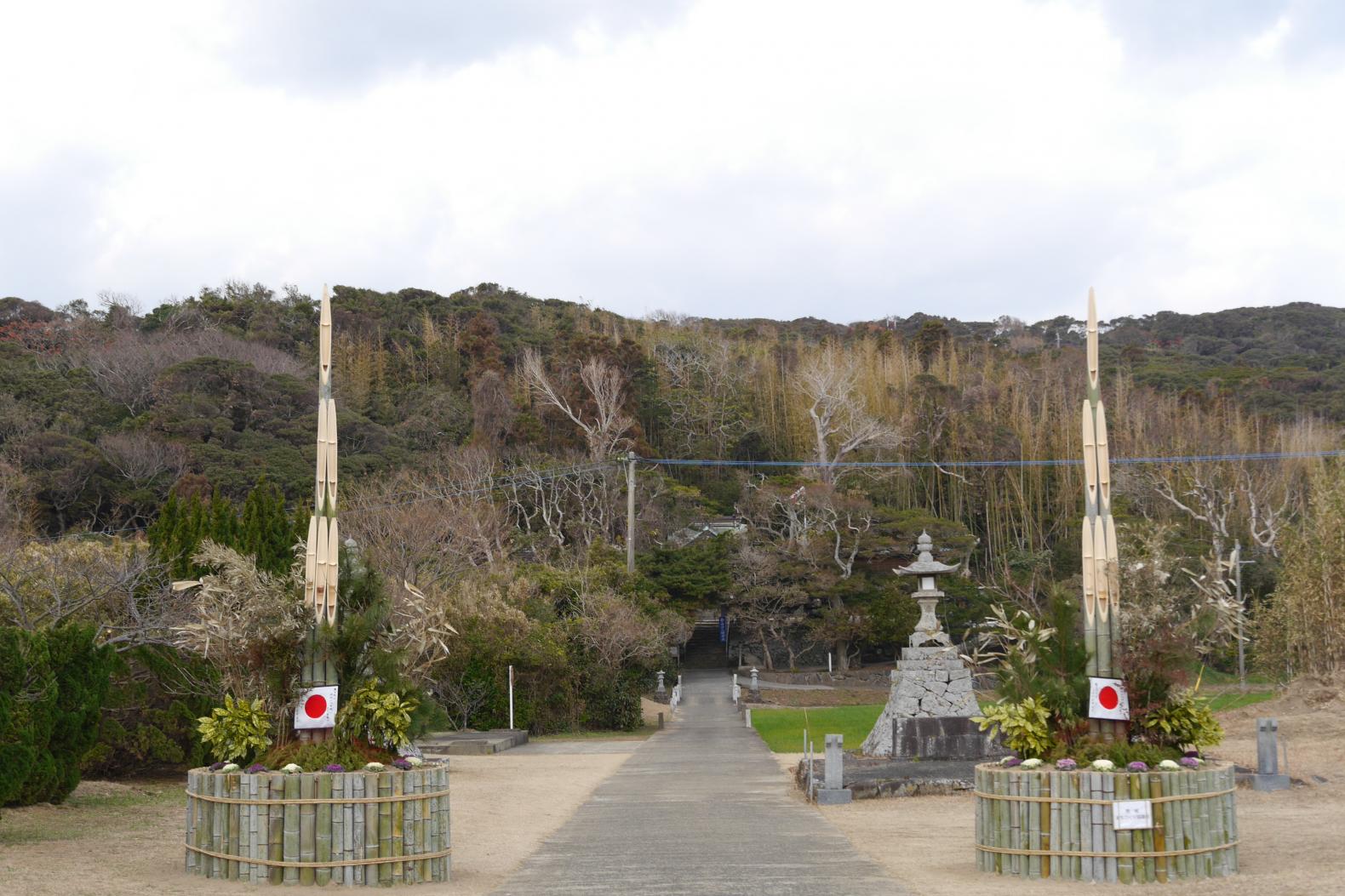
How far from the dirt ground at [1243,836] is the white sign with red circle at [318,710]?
4.22 metres

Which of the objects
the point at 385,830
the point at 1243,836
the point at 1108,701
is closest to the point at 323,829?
the point at 385,830

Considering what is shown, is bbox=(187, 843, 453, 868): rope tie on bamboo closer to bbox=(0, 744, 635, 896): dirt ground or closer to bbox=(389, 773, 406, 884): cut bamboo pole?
bbox=(389, 773, 406, 884): cut bamboo pole

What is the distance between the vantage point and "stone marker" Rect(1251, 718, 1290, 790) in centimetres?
1357

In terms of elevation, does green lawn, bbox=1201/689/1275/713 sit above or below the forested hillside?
below

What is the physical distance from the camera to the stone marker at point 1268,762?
13570mm

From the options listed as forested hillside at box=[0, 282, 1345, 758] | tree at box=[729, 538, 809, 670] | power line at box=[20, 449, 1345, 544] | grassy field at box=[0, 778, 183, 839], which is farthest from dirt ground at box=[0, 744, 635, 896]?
tree at box=[729, 538, 809, 670]

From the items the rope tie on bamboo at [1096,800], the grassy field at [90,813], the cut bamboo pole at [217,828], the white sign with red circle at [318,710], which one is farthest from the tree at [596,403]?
the rope tie on bamboo at [1096,800]

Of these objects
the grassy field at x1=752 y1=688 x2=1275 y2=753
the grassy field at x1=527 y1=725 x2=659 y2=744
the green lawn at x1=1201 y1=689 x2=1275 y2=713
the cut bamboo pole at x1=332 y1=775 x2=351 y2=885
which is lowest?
the grassy field at x1=527 y1=725 x2=659 y2=744

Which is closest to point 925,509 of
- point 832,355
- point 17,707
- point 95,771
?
point 832,355

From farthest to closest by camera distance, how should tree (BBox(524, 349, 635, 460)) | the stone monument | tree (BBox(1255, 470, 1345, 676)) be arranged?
tree (BBox(524, 349, 635, 460)) < tree (BBox(1255, 470, 1345, 676)) < the stone monument

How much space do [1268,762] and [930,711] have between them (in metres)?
5.23

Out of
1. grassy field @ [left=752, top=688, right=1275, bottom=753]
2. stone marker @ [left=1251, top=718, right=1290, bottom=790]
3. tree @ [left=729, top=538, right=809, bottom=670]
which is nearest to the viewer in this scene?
stone marker @ [left=1251, top=718, right=1290, bottom=790]

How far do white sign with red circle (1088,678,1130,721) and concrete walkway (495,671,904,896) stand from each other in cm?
195

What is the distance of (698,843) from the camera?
34.7 ft
